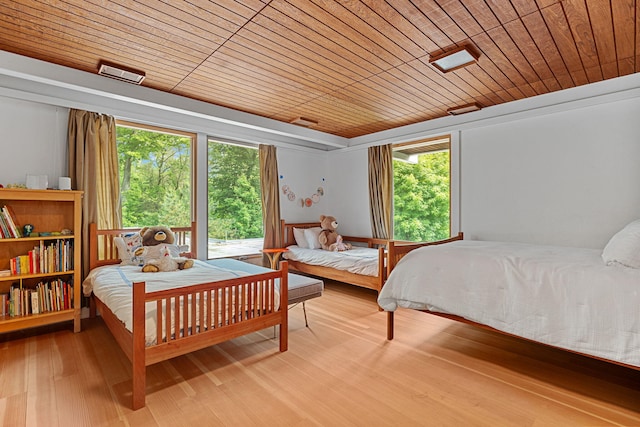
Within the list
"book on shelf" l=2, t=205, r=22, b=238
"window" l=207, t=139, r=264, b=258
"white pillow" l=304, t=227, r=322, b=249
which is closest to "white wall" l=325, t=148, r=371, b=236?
"white pillow" l=304, t=227, r=322, b=249

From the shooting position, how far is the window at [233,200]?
438 centimetres

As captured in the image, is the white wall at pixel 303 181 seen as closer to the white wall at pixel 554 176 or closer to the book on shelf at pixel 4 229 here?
the white wall at pixel 554 176

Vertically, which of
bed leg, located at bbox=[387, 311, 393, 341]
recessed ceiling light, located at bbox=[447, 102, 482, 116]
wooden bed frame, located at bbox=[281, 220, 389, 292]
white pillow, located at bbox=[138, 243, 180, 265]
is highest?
recessed ceiling light, located at bbox=[447, 102, 482, 116]

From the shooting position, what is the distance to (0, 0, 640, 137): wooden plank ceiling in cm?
189

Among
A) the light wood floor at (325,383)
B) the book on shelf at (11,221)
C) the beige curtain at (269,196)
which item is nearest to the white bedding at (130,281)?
the light wood floor at (325,383)

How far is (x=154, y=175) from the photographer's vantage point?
3.87 meters

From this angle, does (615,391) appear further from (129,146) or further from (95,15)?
(129,146)

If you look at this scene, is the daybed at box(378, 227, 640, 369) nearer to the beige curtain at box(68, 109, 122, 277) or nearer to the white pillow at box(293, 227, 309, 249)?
the white pillow at box(293, 227, 309, 249)

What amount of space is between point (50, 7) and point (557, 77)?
12.6 ft

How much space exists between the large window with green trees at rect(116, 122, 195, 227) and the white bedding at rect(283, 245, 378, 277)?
1.57 meters

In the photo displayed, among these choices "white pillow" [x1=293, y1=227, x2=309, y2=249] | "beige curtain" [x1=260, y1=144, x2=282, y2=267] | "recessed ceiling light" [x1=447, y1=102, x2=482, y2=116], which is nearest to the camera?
"recessed ceiling light" [x1=447, y1=102, x2=482, y2=116]

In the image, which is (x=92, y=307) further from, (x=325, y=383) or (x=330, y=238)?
(x=330, y=238)

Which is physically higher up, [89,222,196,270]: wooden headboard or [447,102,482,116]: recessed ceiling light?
[447,102,482,116]: recessed ceiling light

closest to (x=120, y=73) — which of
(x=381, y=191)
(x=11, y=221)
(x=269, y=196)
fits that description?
(x=11, y=221)
